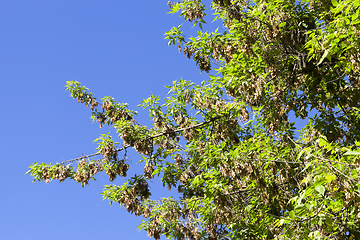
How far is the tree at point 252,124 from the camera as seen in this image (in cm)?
564

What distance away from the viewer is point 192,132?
7.70 meters

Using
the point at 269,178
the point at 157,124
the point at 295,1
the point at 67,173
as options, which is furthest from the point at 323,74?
the point at 67,173

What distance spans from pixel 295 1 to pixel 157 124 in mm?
4176

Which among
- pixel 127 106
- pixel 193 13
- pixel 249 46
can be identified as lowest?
pixel 249 46

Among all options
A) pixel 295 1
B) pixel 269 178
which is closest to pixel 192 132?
pixel 269 178

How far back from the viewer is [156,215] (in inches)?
363

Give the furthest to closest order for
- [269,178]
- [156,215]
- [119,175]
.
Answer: [156,215] < [119,175] < [269,178]

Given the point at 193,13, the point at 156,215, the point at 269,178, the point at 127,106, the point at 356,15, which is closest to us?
the point at 356,15

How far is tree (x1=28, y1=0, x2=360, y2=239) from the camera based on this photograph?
564 cm

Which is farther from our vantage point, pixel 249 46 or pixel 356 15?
pixel 249 46

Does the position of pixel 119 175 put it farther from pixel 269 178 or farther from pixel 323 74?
pixel 323 74

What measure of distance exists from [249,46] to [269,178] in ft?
8.36

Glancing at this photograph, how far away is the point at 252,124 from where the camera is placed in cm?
817

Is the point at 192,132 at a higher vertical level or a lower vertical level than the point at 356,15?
higher
